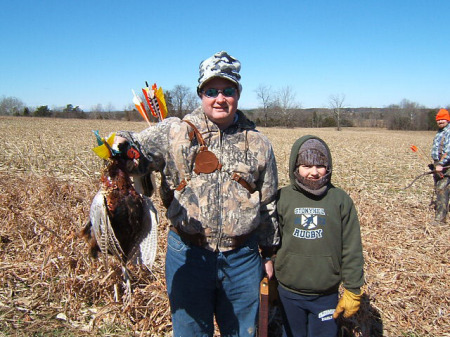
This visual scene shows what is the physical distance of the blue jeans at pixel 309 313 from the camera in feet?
8.58

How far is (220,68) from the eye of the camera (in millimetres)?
2148

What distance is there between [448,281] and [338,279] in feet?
9.46

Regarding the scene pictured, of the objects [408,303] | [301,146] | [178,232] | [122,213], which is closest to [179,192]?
[178,232]

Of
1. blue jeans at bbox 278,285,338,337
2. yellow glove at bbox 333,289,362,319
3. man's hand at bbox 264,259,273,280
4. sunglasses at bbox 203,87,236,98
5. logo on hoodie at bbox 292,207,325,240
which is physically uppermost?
sunglasses at bbox 203,87,236,98

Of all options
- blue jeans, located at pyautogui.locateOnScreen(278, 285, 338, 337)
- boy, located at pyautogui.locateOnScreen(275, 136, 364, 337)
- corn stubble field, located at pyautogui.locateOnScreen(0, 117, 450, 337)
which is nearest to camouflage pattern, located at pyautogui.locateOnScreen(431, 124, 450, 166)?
corn stubble field, located at pyautogui.locateOnScreen(0, 117, 450, 337)

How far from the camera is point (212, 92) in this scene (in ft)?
7.23

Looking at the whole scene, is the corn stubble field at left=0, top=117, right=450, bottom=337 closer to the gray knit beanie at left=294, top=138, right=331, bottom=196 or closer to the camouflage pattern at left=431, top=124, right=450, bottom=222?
the camouflage pattern at left=431, top=124, right=450, bottom=222

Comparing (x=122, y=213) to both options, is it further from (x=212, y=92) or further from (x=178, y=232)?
(x=212, y=92)

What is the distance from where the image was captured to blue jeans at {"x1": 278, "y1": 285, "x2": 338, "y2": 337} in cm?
262

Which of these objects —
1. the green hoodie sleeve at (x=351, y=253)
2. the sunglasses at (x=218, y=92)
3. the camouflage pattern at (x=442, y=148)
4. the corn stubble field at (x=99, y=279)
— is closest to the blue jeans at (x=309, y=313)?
the green hoodie sleeve at (x=351, y=253)

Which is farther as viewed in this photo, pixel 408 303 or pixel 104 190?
pixel 408 303

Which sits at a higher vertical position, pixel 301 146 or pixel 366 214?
pixel 301 146

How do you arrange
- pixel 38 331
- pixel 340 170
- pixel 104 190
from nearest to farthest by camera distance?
pixel 104 190, pixel 38 331, pixel 340 170

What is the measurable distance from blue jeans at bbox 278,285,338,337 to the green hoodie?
0.21 feet
